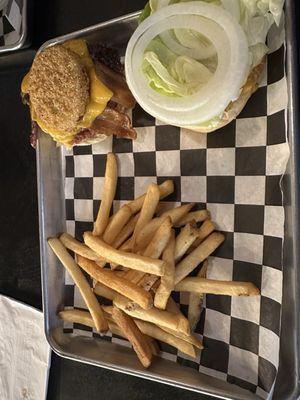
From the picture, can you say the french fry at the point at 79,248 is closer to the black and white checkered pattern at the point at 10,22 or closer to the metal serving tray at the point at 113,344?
the metal serving tray at the point at 113,344

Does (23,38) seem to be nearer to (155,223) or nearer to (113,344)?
(155,223)

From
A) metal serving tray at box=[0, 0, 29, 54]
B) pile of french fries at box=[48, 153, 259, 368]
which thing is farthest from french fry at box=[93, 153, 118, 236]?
metal serving tray at box=[0, 0, 29, 54]

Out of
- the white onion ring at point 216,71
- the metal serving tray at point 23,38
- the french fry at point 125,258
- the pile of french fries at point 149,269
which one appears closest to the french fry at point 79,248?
the pile of french fries at point 149,269

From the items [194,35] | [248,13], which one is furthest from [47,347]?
[248,13]

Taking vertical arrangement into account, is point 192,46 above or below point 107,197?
above

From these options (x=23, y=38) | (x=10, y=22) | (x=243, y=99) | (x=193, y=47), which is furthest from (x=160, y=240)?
(x=10, y=22)

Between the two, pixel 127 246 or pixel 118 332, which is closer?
pixel 127 246

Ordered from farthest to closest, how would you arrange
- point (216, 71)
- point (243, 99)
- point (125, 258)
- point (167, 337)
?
1. point (167, 337)
2. point (125, 258)
3. point (243, 99)
4. point (216, 71)
